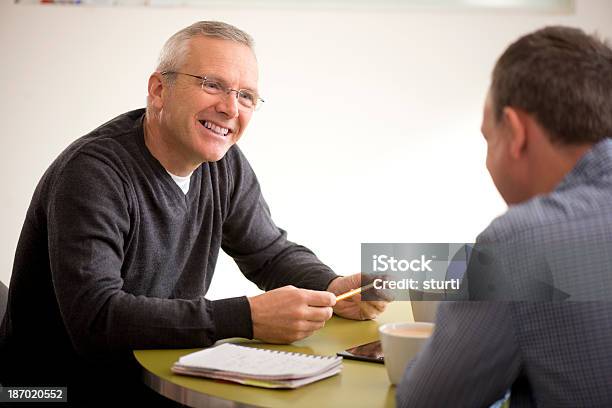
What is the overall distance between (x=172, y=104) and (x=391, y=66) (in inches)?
83.2

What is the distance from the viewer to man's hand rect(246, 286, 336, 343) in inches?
60.2

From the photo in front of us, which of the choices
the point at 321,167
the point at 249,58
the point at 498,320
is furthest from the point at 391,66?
the point at 498,320

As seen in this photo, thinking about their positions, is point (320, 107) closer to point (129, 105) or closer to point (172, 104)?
point (129, 105)

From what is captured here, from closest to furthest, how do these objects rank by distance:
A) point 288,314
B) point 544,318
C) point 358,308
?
1. point 544,318
2. point 288,314
3. point 358,308

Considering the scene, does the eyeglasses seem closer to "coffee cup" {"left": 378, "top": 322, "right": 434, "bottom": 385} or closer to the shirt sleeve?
"coffee cup" {"left": 378, "top": 322, "right": 434, "bottom": 385}

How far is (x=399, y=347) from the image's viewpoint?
4.03 ft

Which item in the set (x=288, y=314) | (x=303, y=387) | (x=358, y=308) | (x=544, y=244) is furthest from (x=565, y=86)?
(x=358, y=308)

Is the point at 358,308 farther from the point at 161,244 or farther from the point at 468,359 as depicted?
the point at 468,359

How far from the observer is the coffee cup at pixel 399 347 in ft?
4.01

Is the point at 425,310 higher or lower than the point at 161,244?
lower

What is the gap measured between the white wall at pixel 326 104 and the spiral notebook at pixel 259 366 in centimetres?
253

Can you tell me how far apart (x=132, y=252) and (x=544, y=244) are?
43.0 inches

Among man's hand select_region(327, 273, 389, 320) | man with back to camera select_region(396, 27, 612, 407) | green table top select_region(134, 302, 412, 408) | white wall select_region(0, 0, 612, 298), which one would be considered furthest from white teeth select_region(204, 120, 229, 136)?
white wall select_region(0, 0, 612, 298)

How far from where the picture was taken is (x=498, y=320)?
3.18 feet
